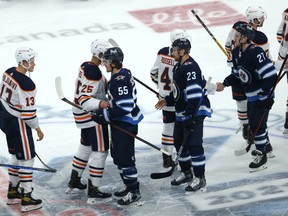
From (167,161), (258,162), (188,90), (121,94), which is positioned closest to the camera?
(121,94)

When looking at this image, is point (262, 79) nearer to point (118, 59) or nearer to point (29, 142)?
point (118, 59)

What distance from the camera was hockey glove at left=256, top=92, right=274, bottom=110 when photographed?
24.0ft

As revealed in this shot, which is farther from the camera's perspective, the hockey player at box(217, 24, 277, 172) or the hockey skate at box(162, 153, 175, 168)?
the hockey skate at box(162, 153, 175, 168)

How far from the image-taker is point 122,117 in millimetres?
6816

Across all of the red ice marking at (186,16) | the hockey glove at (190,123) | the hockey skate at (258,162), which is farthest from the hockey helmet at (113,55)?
the red ice marking at (186,16)

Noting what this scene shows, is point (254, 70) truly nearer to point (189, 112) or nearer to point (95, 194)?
point (189, 112)

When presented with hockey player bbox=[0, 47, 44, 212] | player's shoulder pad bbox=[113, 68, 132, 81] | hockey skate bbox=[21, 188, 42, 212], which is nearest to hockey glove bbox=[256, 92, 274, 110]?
player's shoulder pad bbox=[113, 68, 132, 81]

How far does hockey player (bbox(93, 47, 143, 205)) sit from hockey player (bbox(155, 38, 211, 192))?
355 millimetres

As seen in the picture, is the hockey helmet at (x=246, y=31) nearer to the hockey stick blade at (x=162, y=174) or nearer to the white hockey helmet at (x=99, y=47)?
the white hockey helmet at (x=99, y=47)

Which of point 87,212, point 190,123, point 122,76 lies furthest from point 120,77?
point 87,212

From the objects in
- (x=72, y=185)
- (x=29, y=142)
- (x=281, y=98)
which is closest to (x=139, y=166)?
(x=72, y=185)

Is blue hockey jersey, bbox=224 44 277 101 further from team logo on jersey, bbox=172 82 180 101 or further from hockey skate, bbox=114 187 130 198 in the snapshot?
hockey skate, bbox=114 187 130 198

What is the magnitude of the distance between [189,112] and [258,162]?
1036 millimetres

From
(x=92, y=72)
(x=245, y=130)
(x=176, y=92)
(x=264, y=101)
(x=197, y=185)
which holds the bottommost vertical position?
(x=245, y=130)
